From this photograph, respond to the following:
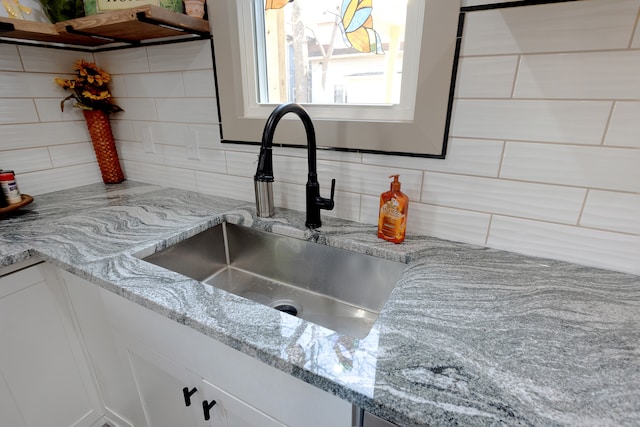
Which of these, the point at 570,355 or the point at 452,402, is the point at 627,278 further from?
the point at 452,402

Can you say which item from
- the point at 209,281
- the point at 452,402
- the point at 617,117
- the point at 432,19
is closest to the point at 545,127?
the point at 617,117

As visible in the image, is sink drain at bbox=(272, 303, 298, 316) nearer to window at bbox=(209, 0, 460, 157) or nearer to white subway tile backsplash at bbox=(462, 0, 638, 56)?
window at bbox=(209, 0, 460, 157)

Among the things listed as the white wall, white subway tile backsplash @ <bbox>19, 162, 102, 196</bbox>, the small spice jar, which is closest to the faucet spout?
the white wall

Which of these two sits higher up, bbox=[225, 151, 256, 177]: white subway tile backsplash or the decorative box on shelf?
the decorative box on shelf

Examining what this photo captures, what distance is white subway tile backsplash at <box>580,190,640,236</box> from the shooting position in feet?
2.31

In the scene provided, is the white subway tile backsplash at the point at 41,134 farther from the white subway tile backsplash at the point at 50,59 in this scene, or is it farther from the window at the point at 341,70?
the window at the point at 341,70

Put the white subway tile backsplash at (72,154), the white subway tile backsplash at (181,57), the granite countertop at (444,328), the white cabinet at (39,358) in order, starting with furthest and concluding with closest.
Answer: the white subway tile backsplash at (72,154) → the white subway tile backsplash at (181,57) → the white cabinet at (39,358) → the granite countertop at (444,328)

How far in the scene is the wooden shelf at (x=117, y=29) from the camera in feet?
2.98

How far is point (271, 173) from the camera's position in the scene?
94 centimetres

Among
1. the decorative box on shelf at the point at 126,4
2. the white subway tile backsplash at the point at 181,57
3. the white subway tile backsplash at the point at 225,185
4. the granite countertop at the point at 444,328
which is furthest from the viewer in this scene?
the white subway tile backsplash at the point at 225,185

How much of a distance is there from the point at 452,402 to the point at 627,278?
63cm

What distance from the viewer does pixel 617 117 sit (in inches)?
26.2

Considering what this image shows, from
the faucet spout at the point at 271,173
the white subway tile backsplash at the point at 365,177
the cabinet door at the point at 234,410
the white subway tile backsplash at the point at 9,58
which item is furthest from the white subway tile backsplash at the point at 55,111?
the cabinet door at the point at 234,410

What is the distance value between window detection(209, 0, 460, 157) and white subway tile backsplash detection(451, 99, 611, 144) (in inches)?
2.4
